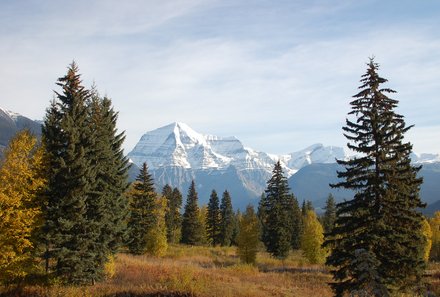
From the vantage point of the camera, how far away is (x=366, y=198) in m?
22.3

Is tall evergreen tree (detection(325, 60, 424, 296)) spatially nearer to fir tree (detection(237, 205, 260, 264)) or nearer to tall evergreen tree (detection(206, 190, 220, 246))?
fir tree (detection(237, 205, 260, 264))

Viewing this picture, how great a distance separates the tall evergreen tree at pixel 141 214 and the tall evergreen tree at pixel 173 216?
30.1 m

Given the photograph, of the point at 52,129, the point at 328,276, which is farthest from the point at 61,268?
the point at 328,276

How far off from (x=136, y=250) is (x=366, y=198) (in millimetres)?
31758

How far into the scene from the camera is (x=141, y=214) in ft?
160

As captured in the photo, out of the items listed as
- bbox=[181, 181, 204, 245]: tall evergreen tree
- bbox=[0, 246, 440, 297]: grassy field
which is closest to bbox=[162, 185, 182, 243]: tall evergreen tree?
bbox=[181, 181, 204, 245]: tall evergreen tree

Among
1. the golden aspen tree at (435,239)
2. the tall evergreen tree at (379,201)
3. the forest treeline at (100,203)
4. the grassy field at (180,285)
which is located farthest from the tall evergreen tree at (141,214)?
the golden aspen tree at (435,239)

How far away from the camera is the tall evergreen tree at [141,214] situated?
47031 millimetres

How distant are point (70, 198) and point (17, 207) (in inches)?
137

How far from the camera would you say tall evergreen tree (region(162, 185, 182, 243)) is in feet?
283

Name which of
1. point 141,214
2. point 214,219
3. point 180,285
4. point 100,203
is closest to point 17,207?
point 100,203

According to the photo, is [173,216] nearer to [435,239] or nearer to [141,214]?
[141,214]

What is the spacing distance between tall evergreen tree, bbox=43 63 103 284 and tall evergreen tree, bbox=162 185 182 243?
5396 cm

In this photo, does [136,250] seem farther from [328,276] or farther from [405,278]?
[405,278]
